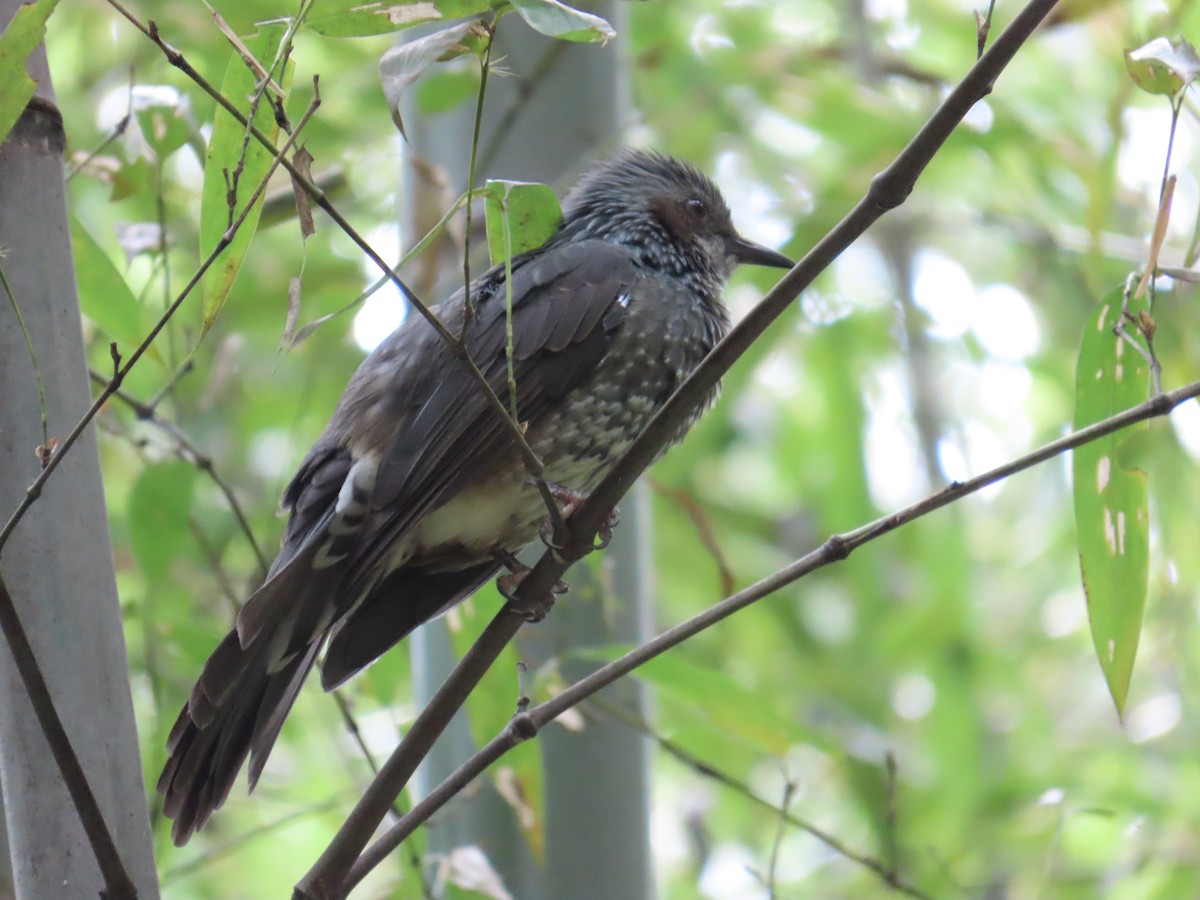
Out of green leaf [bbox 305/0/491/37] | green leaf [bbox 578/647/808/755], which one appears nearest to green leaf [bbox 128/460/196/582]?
green leaf [bbox 578/647/808/755]

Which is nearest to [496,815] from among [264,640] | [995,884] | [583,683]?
[264,640]

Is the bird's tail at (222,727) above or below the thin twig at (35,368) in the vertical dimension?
below

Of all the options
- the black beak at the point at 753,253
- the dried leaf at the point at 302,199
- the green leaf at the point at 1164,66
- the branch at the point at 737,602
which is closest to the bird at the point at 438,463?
the black beak at the point at 753,253

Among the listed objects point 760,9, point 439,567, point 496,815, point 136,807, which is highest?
point 760,9

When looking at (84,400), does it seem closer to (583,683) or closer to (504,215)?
(504,215)

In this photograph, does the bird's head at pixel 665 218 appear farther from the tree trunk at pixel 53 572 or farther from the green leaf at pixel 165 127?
the tree trunk at pixel 53 572

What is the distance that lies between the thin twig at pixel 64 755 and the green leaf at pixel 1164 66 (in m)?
1.28

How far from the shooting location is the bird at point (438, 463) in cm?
211

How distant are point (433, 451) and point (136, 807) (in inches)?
34.2

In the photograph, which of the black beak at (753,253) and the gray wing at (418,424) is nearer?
the gray wing at (418,424)

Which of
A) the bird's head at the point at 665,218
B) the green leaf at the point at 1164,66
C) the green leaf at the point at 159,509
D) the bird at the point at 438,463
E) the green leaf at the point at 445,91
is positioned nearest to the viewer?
the green leaf at the point at 1164,66

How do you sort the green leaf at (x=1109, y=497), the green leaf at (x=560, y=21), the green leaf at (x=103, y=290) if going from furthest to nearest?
the green leaf at (x=103, y=290) < the green leaf at (x=1109, y=497) < the green leaf at (x=560, y=21)

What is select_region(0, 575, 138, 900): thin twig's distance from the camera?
1312 millimetres

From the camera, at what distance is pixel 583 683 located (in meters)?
1.63
